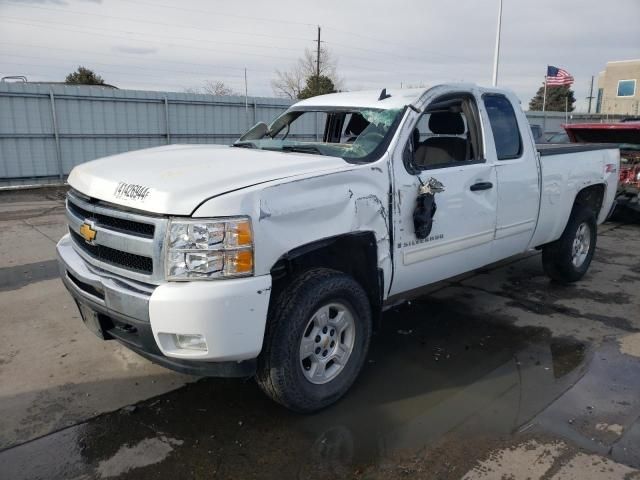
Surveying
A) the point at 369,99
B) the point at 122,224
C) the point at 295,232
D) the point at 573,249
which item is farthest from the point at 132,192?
the point at 573,249

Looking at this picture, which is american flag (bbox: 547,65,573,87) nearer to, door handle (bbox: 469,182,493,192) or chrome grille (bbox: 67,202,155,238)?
door handle (bbox: 469,182,493,192)

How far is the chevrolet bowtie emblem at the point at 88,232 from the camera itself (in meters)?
3.15

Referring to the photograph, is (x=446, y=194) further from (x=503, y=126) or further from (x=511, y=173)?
(x=503, y=126)

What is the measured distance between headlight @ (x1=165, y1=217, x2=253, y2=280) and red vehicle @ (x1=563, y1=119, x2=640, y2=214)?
26.7 feet

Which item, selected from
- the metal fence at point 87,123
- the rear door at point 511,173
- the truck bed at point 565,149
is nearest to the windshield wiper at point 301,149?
the rear door at point 511,173

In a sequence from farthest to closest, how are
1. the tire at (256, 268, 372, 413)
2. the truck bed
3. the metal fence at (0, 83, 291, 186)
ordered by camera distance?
the metal fence at (0, 83, 291, 186)
the truck bed
the tire at (256, 268, 372, 413)

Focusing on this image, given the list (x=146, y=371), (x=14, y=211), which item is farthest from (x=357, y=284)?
(x=14, y=211)

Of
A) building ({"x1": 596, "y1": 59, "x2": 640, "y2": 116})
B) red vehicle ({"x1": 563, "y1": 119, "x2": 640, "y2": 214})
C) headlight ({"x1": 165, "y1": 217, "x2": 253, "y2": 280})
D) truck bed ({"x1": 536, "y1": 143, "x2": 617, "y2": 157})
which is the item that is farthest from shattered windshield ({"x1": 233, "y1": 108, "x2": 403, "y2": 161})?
building ({"x1": 596, "y1": 59, "x2": 640, "y2": 116})

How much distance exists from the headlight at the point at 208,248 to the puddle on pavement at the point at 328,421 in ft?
3.24

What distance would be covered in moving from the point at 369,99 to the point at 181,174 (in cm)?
180

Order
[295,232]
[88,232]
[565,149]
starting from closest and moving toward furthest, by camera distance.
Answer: [295,232] < [88,232] < [565,149]

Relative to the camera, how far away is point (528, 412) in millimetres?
3324

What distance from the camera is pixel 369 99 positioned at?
13.8 feet

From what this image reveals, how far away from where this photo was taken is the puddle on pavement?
2.80m
